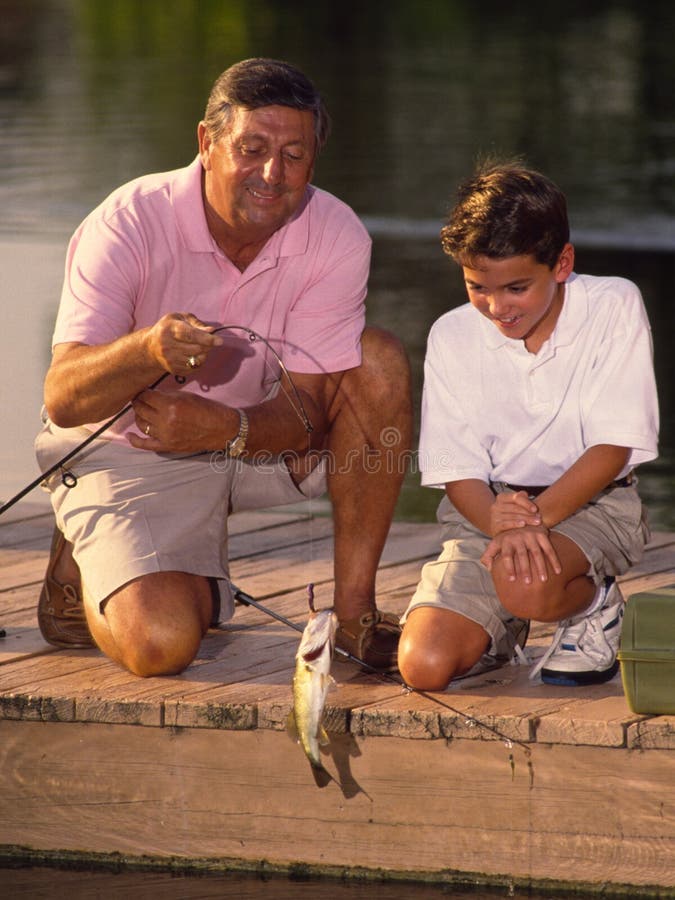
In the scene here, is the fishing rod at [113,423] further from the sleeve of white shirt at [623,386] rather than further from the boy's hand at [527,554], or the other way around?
the sleeve of white shirt at [623,386]

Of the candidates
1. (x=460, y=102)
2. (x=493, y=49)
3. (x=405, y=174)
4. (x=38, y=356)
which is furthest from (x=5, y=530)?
(x=493, y=49)

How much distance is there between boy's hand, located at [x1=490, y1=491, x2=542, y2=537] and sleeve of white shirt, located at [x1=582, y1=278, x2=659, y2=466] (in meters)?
0.21

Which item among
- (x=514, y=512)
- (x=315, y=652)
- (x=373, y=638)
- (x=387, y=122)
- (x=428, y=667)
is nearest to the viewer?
(x=315, y=652)

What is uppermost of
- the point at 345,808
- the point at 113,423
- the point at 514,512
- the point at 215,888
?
the point at 113,423

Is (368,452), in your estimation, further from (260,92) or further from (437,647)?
(260,92)

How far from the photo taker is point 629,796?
10.8 ft

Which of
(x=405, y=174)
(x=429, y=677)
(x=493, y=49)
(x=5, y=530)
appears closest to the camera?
(x=429, y=677)

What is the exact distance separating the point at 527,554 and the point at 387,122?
17183 mm

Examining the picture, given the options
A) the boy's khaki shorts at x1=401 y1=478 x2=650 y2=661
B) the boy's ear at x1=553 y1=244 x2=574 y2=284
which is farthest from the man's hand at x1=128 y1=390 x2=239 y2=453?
the boy's ear at x1=553 y1=244 x2=574 y2=284

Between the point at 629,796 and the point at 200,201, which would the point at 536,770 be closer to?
the point at 629,796

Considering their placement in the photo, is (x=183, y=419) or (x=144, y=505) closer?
(x=183, y=419)

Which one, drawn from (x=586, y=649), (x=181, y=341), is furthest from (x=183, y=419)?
(x=586, y=649)

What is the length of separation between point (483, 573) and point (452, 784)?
55 cm

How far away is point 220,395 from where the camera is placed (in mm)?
4012
